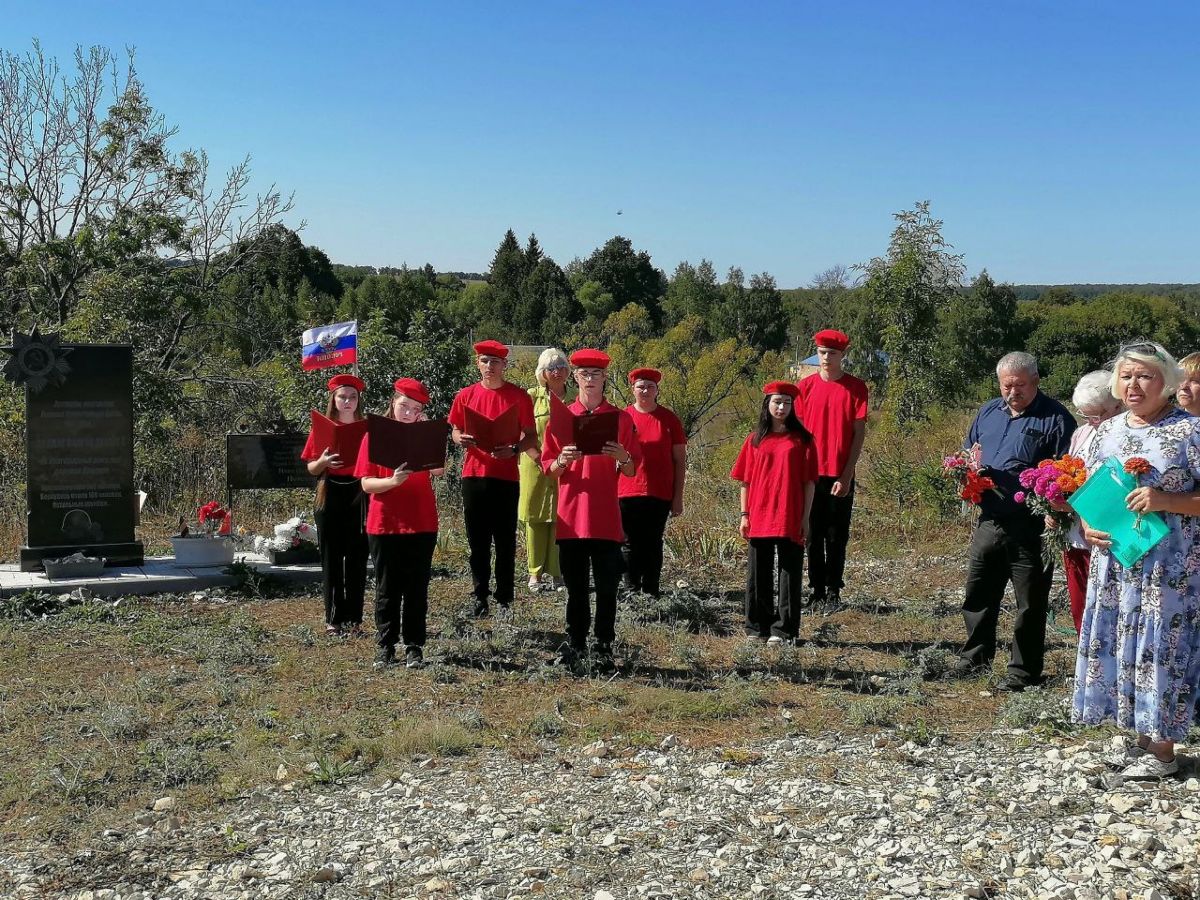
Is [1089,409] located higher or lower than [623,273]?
lower

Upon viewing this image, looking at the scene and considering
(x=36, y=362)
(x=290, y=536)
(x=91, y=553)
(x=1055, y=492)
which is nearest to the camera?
(x=1055, y=492)

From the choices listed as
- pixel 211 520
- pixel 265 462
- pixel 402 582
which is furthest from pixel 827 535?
pixel 211 520

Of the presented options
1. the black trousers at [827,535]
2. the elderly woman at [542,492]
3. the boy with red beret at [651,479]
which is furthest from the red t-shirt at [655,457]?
the black trousers at [827,535]

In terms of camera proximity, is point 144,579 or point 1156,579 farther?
point 144,579

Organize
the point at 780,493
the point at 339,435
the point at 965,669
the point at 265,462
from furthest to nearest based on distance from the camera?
1. the point at 265,462
2. the point at 339,435
3. the point at 780,493
4. the point at 965,669

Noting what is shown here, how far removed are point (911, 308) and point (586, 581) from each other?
8.26 m

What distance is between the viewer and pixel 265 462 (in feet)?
34.4

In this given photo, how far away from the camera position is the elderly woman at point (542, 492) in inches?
317

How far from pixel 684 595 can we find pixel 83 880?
4982mm

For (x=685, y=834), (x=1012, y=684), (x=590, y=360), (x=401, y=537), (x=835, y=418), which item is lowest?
(x=685, y=834)

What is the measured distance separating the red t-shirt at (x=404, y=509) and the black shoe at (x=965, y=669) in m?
3.10

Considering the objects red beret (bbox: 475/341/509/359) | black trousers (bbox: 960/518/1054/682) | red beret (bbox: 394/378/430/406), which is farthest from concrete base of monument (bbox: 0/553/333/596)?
black trousers (bbox: 960/518/1054/682)

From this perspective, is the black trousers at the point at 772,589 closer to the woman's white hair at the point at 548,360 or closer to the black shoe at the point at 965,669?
the black shoe at the point at 965,669

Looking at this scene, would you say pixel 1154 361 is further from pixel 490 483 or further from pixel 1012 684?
pixel 490 483
